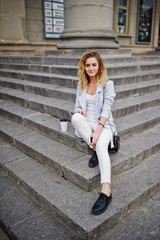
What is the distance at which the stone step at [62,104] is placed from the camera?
3.81m

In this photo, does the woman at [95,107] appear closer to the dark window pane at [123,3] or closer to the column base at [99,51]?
the column base at [99,51]

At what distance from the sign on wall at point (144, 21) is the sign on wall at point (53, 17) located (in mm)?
4677

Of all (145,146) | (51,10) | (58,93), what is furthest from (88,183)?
(51,10)

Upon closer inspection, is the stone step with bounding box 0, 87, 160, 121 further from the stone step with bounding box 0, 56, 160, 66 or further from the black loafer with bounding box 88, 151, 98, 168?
the stone step with bounding box 0, 56, 160, 66

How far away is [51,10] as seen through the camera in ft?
30.5

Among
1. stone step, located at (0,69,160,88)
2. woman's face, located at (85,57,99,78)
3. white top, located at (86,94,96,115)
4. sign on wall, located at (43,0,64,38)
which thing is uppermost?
sign on wall, located at (43,0,64,38)

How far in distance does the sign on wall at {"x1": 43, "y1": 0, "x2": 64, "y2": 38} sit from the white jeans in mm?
7860

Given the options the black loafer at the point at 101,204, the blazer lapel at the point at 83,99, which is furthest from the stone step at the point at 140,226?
the blazer lapel at the point at 83,99

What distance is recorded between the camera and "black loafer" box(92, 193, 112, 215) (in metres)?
2.16

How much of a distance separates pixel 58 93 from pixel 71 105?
56 cm

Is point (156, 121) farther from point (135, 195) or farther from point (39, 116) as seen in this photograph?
point (39, 116)

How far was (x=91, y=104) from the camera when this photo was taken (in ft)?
9.52

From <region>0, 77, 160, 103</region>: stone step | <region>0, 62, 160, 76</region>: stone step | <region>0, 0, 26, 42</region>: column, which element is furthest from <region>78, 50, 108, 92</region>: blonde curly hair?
<region>0, 0, 26, 42</region>: column

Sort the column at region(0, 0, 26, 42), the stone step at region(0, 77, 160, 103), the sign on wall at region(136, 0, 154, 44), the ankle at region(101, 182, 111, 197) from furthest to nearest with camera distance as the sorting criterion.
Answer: the sign on wall at region(136, 0, 154, 44) → the column at region(0, 0, 26, 42) → the stone step at region(0, 77, 160, 103) → the ankle at region(101, 182, 111, 197)
